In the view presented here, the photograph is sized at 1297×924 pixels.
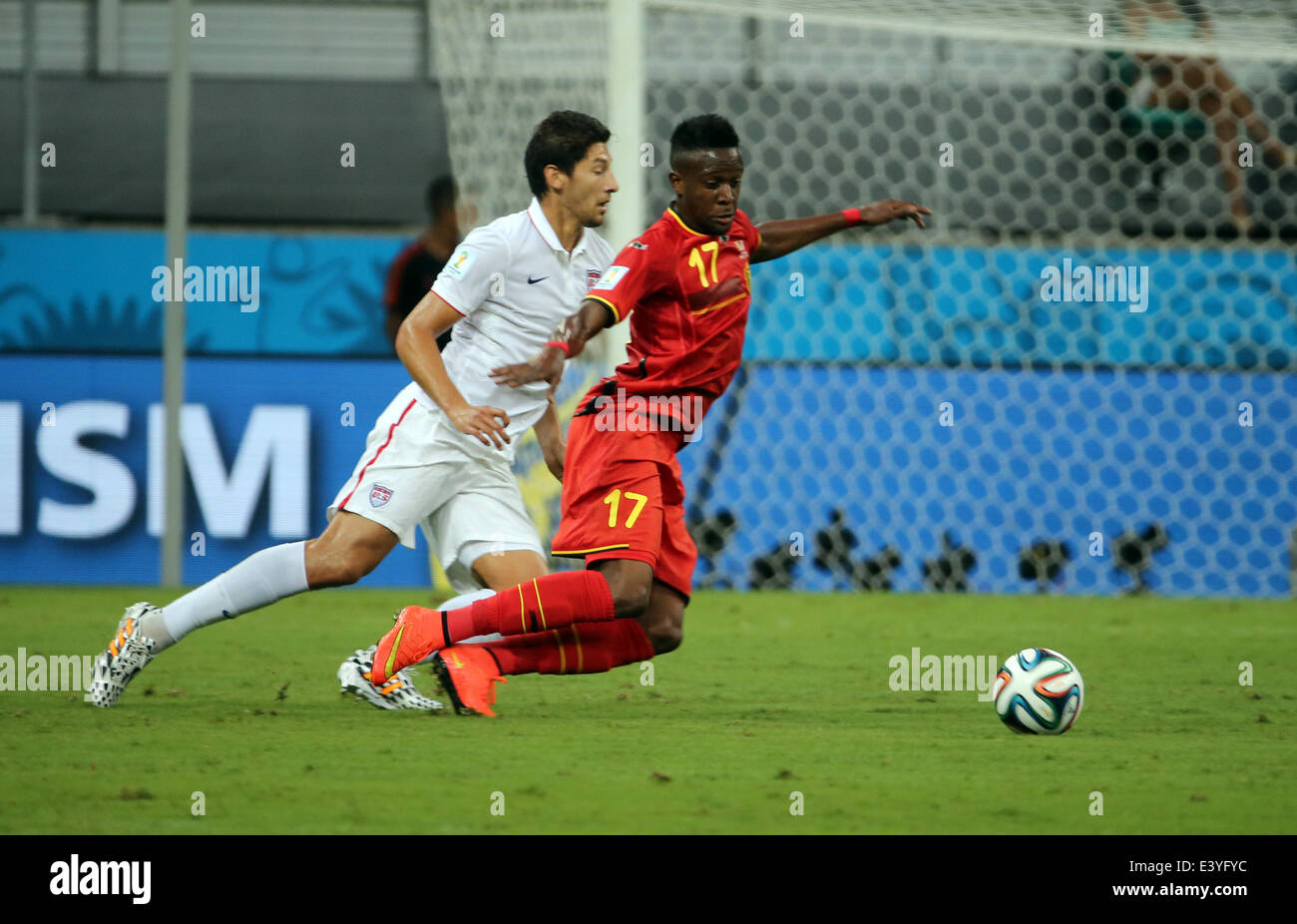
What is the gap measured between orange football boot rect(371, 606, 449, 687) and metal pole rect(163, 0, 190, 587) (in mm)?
5068

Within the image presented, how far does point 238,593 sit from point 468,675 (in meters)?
0.73

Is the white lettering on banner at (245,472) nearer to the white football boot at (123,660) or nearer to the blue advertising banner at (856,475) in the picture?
the blue advertising banner at (856,475)

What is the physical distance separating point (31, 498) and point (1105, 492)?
6.40 meters

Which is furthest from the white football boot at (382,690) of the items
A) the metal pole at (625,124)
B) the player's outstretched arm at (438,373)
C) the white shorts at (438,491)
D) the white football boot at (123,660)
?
the metal pole at (625,124)

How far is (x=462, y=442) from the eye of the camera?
17.2 ft

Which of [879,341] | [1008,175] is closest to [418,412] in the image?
[879,341]

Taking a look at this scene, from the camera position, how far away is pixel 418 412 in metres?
5.24

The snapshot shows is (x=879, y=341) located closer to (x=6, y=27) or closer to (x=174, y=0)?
(x=174, y=0)

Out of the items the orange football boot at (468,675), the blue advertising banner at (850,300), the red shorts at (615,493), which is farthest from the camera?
the blue advertising banner at (850,300)

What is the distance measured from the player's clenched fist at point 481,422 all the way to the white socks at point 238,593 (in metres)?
0.67

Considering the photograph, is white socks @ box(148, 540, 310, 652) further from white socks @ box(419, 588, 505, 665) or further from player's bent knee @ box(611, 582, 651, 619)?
player's bent knee @ box(611, 582, 651, 619)

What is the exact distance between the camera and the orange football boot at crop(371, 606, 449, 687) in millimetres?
4883

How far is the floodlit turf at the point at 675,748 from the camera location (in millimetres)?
3598
